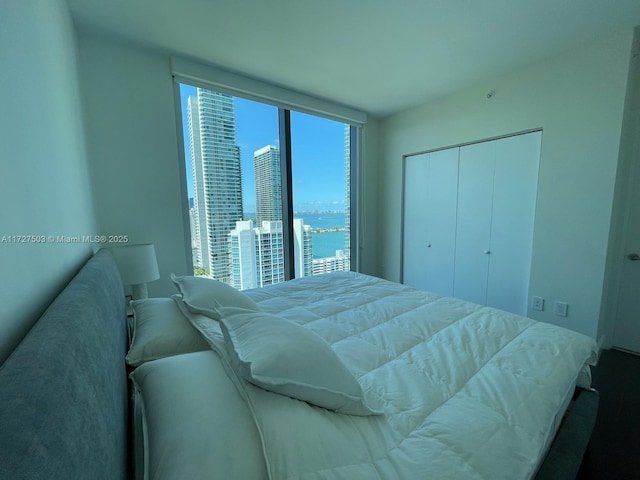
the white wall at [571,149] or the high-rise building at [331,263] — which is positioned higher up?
the white wall at [571,149]

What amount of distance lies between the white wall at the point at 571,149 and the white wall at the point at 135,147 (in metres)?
3.14

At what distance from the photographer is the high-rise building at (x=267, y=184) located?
2.95m

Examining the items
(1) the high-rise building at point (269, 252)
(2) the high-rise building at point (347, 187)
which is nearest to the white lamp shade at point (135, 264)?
(1) the high-rise building at point (269, 252)

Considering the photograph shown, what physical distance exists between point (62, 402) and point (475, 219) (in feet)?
11.0

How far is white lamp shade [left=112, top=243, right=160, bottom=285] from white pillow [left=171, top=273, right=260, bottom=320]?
1.88 ft

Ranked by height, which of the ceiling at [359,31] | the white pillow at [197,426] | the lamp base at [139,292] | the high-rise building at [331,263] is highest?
the ceiling at [359,31]

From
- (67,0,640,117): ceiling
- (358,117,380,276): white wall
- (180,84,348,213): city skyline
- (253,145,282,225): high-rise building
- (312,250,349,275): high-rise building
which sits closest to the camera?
(67,0,640,117): ceiling

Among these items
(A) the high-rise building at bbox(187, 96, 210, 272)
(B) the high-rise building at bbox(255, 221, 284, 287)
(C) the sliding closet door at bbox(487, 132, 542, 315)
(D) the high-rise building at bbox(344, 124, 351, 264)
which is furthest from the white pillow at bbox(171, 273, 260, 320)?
(C) the sliding closet door at bbox(487, 132, 542, 315)

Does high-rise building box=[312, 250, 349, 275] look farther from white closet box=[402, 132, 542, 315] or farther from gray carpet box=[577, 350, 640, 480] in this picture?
gray carpet box=[577, 350, 640, 480]

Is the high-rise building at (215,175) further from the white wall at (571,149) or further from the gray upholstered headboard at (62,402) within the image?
the white wall at (571,149)

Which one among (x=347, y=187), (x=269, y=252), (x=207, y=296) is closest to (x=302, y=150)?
(x=347, y=187)

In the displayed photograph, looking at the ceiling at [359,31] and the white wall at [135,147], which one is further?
the white wall at [135,147]

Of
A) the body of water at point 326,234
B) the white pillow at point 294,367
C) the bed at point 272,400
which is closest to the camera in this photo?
the bed at point 272,400

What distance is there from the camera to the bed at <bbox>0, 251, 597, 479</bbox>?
1.39 ft
